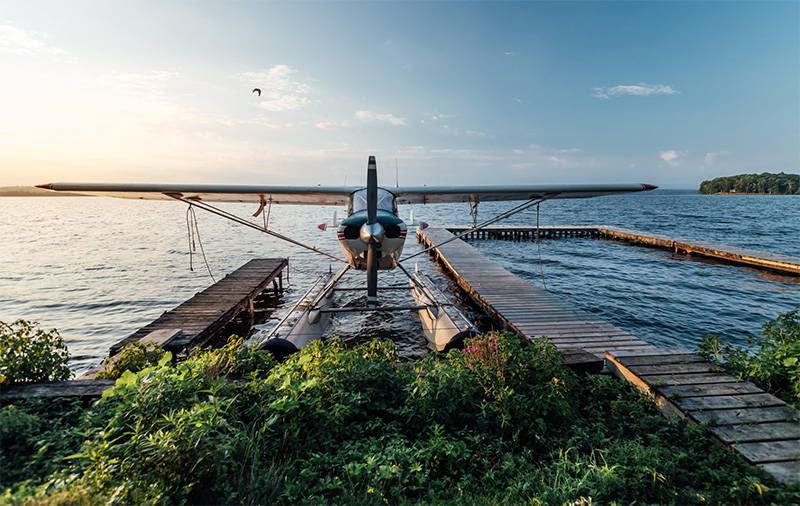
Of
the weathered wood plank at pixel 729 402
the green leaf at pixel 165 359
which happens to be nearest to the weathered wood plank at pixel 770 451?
the weathered wood plank at pixel 729 402

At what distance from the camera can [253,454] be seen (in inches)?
95.8

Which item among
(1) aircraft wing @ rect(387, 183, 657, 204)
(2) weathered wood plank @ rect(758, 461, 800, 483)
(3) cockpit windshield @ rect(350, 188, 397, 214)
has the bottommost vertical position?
(2) weathered wood plank @ rect(758, 461, 800, 483)

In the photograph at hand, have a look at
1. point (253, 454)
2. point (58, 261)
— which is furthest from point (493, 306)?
point (58, 261)

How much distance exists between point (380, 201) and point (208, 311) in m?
5.64

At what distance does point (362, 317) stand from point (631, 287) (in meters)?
11.6

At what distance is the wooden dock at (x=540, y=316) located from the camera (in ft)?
20.3

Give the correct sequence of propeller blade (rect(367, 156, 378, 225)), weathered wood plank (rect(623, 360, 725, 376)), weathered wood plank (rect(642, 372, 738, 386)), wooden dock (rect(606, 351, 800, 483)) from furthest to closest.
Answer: propeller blade (rect(367, 156, 378, 225)) < weathered wood plank (rect(623, 360, 725, 376)) < weathered wood plank (rect(642, 372, 738, 386)) < wooden dock (rect(606, 351, 800, 483))

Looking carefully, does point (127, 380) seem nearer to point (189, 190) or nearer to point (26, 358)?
point (26, 358)

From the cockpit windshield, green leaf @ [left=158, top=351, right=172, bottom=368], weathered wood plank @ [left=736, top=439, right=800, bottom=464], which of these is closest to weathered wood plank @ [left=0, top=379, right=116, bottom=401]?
green leaf @ [left=158, top=351, right=172, bottom=368]

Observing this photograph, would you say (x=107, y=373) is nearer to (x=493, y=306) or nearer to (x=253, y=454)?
(x=253, y=454)

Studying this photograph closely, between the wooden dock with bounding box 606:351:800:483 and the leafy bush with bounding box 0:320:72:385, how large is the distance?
22.3 ft

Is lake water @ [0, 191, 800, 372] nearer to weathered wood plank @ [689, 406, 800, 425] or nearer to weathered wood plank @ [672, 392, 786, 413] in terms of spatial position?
weathered wood plank @ [672, 392, 786, 413]

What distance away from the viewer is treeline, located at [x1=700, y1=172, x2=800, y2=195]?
126 meters

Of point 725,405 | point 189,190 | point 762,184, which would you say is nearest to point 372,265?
point 189,190
